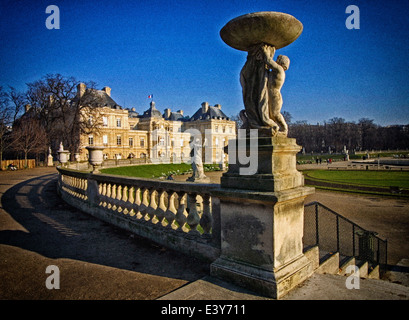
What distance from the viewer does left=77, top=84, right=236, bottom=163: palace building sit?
171ft

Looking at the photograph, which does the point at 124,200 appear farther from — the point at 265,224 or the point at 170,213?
the point at 265,224

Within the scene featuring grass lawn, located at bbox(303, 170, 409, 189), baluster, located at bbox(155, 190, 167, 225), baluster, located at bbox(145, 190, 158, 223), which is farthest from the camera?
grass lawn, located at bbox(303, 170, 409, 189)

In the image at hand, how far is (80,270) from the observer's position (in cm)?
336

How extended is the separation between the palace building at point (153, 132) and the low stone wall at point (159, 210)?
119 feet

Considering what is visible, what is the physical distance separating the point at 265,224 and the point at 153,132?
60.3m

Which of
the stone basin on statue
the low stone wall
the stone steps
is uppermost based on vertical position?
the stone basin on statue

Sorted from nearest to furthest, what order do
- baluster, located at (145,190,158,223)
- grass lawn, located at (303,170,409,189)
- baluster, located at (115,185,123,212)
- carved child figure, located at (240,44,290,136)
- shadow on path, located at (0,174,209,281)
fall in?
carved child figure, located at (240,44,290,136) < shadow on path, located at (0,174,209,281) < baluster, located at (145,190,158,223) < baluster, located at (115,185,123,212) < grass lawn, located at (303,170,409,189)

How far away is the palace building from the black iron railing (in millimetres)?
32627

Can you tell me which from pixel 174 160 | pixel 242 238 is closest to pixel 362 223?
pixel 242 238

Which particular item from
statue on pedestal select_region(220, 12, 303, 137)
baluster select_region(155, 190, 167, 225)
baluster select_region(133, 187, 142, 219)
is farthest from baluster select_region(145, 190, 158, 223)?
statue on pedestal select_region(220, 12, 303, 137)

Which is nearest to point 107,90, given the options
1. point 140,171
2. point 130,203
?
point 140,171

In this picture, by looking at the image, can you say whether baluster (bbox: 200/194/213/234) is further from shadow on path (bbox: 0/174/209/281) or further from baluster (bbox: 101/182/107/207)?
baluster (bbox: 101/182/107/207)

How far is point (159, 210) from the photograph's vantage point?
14.5 ft

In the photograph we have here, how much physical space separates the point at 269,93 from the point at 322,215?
10130mm
